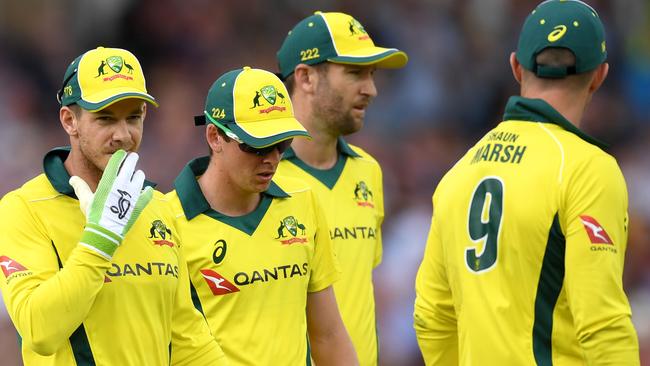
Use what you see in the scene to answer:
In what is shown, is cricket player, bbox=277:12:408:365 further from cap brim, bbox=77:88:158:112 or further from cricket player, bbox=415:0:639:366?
cap brim, bbox=77:88:158:112

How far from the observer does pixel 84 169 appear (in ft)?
13.6

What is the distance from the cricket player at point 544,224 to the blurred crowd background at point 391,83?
5.25 meters

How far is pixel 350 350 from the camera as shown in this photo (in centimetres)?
496

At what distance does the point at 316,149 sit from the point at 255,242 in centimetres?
132

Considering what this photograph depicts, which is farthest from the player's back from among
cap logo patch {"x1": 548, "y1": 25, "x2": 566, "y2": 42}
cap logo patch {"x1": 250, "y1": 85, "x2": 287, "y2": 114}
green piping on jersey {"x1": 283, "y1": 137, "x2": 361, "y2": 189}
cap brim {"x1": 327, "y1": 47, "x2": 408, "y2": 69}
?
cap brim {"x1": 327, "y1": 47, "x2": 408, "y2": 69}

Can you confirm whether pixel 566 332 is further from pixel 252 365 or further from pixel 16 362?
pixel 16 362

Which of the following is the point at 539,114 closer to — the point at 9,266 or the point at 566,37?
the point at 566,37

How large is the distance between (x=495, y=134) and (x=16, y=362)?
18.5ft

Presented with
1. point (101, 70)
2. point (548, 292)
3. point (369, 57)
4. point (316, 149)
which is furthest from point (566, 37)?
point (316, 149)

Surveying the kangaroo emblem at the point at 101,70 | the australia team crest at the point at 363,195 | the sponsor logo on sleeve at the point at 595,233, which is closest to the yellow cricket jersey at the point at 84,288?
the kangaroo emblem at the point at 101,70

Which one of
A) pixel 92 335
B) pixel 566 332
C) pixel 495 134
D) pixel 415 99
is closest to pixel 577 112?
pixel 495 134

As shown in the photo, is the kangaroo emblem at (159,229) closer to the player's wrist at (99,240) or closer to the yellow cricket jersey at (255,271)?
the yellow cricket jersey at (255,271)

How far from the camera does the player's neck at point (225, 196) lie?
4.88 m

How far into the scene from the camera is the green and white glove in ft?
12.5
